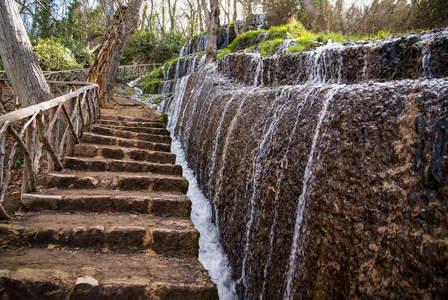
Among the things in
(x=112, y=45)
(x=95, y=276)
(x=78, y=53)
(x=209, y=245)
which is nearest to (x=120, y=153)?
(x=209, y=245)

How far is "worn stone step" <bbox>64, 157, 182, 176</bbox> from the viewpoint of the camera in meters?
3.74

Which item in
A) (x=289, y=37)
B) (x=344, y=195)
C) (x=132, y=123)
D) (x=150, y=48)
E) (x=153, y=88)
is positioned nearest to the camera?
(x=344, y=195)

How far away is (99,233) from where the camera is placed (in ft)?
8.11

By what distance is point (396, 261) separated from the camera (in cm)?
133

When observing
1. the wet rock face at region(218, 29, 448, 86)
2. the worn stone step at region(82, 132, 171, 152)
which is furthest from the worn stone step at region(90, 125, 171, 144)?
the wet rock face at region(218, 29, 448, 86)

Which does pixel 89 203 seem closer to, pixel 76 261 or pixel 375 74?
pixel 76 261

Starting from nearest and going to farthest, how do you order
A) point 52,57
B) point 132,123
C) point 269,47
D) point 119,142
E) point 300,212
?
point 300,212 → point 119,142 → point 132,123 → point 269,47 → point 52,57

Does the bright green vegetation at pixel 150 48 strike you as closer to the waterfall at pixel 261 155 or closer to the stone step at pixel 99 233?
the waterfall at pixel 261 155

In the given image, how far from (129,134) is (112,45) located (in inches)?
165

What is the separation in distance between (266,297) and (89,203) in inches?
89.9

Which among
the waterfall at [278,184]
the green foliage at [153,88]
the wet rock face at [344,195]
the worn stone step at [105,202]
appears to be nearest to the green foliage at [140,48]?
the green foliage at [153,88]

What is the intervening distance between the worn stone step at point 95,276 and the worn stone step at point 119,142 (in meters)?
2.73

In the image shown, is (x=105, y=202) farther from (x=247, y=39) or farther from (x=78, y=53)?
(x=78, y=53)

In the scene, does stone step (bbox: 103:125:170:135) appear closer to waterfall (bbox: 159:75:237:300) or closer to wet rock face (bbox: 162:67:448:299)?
waterfall (bbox: 159:75:237:300)
